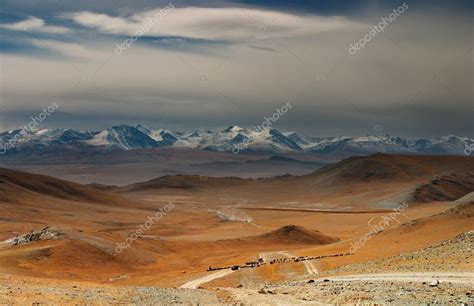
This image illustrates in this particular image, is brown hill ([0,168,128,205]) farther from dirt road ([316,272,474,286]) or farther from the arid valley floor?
dirt road ([316,272,474,286])

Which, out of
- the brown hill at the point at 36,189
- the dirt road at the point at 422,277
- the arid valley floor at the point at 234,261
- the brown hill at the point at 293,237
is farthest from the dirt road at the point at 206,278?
the brown hill at the point at 36,189

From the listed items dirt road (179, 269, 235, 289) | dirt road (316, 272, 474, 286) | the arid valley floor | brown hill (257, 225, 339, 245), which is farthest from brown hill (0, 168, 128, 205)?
dirt road (316, 272, 474, 286)

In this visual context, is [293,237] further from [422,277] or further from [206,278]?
[422,277]

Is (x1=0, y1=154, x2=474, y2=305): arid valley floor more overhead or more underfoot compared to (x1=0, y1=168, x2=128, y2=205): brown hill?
more overhead

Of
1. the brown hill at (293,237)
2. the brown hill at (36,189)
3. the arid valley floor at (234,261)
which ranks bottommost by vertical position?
the brown hill at (36,189)

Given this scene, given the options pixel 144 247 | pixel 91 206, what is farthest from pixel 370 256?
pixel 91 206

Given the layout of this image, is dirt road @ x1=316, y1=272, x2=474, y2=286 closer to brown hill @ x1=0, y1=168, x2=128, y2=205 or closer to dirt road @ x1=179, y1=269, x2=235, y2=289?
dirt road @ x1=179, y1=269, x2=235, y2=289

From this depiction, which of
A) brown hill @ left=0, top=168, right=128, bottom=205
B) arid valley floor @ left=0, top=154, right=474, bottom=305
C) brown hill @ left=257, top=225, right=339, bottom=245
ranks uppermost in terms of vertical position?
arid valley floor @ left=0, top=154, right=474, bottom=305

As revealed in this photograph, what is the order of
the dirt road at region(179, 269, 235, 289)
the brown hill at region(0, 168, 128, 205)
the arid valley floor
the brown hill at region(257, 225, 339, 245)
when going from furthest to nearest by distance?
the brown hill at region(0, 168, 128, 205) < the brown hill at region(257, 225, 339, 245) < the dirt road at region(179, 269, 235, 289) < the arid valley floor

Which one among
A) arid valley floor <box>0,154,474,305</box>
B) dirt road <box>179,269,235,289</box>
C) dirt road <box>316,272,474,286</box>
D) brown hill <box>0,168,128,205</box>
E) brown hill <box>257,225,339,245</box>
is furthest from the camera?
brown hill <box>0,168,128,205</box>

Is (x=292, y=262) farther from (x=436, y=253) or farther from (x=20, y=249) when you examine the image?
(x=20, y=249)

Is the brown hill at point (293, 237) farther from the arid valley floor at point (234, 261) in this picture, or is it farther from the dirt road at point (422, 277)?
the dirt road at point (422, 277)

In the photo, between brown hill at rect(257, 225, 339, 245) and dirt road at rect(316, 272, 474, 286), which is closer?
dirt road at rect(316, 272, 474, 286)

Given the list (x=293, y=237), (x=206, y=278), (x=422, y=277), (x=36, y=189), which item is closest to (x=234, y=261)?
(x=206, y=278)
